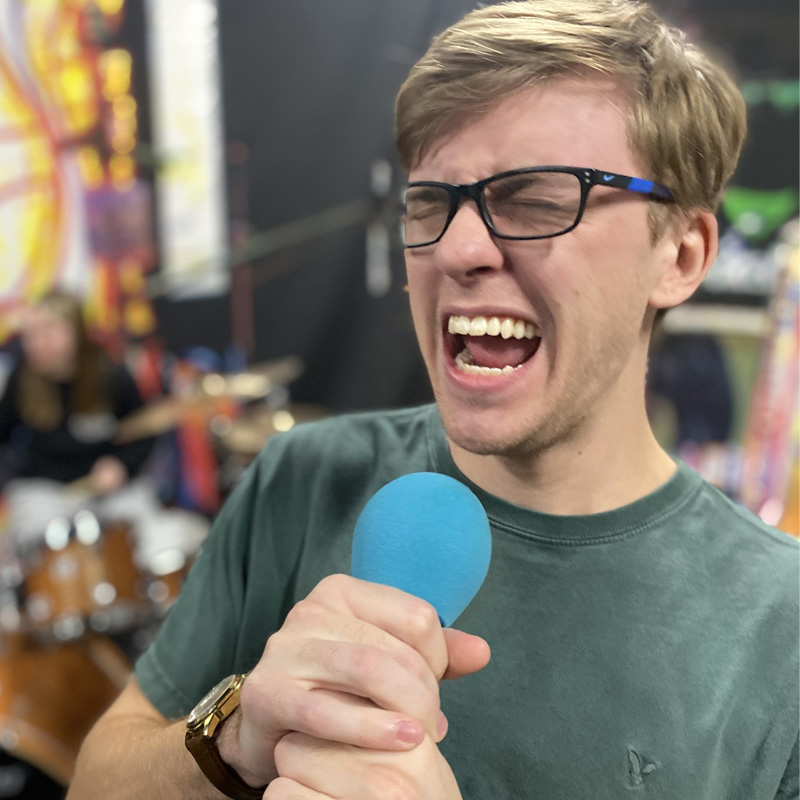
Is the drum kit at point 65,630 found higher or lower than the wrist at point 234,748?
lower

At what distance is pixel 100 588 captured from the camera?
8.11 feet

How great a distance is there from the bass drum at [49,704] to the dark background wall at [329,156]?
3.52ft

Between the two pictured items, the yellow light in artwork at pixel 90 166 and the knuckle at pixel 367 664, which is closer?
the knuckle at pixel 367 664

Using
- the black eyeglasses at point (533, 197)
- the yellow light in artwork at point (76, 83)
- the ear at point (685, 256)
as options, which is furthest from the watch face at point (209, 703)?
the yellow light in artwork at point (76, 83)

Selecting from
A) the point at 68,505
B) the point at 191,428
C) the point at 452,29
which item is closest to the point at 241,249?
the point at 191,428

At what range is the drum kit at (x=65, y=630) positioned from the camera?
230 cm

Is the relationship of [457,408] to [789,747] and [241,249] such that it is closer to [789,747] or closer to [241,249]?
[789,747]

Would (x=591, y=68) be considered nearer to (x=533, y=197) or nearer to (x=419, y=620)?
(x=533, y=197)

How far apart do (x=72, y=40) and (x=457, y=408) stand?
2.32 m

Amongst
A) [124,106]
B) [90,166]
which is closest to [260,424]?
[90,166]

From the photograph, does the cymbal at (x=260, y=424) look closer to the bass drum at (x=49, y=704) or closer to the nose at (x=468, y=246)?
the bass drum at (x=49, y=704)

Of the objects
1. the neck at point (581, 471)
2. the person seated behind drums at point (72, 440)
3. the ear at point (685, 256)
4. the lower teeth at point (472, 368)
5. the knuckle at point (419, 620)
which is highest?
the ear at point (685, 256)

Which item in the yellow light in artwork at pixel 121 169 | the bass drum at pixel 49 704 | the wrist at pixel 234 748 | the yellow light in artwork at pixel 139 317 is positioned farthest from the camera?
the yellow light in artwork at pixel 139 317

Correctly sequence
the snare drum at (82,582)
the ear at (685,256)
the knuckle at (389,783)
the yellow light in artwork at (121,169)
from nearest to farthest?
the knuckle at (389,783)
the ear at (685,256)
the snare drum at (82,582)
the yellow light in artwork at (121,169)
